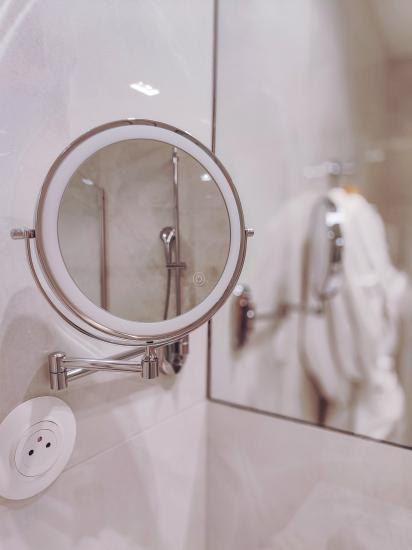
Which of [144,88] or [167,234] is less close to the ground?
[144,88]

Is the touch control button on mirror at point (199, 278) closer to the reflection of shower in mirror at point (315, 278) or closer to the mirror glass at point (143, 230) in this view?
the mirror glass at point (143, 230)

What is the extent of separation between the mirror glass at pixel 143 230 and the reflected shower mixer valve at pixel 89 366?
2.5 inches

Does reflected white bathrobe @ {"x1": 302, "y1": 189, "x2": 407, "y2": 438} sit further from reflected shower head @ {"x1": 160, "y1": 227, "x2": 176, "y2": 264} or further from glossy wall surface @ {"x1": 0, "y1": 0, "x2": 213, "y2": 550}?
reflected shower head @ {"x1": 160, "y1": 227, "x2": 176, "y2": 264}

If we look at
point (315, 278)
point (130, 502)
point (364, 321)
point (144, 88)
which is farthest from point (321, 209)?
point (130, 502)

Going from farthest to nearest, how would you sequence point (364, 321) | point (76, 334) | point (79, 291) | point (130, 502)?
point (364, 321) → point (130, 502) → point (76, 334) → point (79, 291)

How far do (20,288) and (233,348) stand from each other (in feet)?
1.91

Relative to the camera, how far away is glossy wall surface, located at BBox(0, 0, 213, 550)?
55 cm

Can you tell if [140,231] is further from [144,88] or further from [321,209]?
[321,209]

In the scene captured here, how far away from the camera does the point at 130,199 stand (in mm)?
564

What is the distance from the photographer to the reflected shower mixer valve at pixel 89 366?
0.58m

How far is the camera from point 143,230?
1.88ft

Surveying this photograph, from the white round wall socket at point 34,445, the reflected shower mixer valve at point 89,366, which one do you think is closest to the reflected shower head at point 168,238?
the reflected shower mixer valve at point 89,366

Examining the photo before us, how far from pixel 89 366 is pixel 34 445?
0.13m

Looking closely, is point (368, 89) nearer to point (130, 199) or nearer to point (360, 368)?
point (360, 368)
